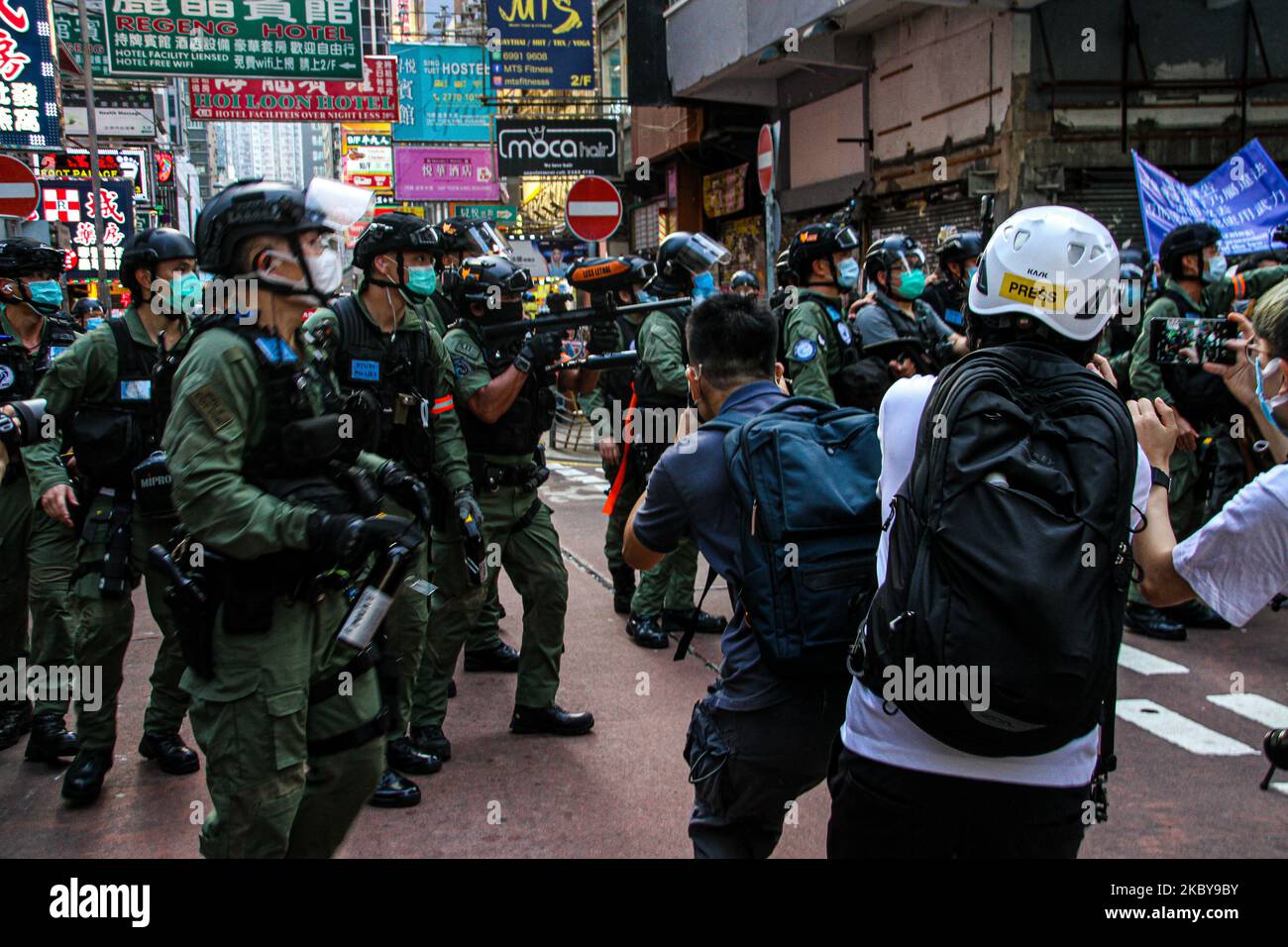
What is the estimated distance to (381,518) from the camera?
281 cm

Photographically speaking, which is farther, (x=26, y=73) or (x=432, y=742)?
(x=26, y=73)

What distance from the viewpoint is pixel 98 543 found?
457 cm

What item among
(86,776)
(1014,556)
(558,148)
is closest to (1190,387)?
(1014,556)

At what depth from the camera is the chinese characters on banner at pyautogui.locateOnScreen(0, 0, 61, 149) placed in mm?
16828

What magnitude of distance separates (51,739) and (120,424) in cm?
138

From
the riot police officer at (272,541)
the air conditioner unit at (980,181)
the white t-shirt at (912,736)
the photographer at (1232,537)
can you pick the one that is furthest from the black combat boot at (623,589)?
the air conditioner unit at (980,181)

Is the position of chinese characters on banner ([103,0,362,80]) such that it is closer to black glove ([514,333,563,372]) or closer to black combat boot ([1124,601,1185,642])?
black glove ([514,333,563,372])

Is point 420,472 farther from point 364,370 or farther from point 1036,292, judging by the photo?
point 1036,292

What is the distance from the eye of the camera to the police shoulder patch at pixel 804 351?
5.79 metres

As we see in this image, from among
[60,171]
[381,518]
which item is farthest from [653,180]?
[381,518]

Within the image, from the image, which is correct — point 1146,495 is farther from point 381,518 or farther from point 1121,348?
point 1121,348

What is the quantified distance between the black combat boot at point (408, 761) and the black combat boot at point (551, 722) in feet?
1.69

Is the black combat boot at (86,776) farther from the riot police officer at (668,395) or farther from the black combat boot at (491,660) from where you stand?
the riot police officer at (668,395)
